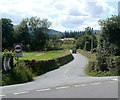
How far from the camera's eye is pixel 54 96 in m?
10.7

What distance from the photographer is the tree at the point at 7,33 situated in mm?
113912

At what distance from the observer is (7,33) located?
120m

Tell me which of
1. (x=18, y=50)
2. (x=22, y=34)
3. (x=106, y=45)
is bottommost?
(x=18, y=50)

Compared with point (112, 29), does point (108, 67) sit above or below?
below

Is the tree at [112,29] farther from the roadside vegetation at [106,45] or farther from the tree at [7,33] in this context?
the tree at [7,33]

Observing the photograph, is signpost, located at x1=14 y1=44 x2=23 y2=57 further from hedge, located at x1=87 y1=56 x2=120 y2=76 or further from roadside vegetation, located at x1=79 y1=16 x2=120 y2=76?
roadside vegetation, located at x1=79 y1=16 x2=120 y2=76

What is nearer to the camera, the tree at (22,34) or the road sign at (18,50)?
the road sign at (18,50)

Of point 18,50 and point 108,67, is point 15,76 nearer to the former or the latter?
point 18,50

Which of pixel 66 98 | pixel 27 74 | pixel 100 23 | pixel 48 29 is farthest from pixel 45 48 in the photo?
pixel 66 98

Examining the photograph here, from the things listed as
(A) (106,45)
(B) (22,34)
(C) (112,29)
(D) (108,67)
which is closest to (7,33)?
(B) (22,34)

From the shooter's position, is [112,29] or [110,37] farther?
[110,37]

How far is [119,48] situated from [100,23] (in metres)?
3.20

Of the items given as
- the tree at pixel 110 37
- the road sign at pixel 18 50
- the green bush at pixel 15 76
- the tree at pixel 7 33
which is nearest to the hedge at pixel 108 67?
the tree at pixel 110 37

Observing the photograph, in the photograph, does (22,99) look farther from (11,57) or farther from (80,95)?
(11,57)
